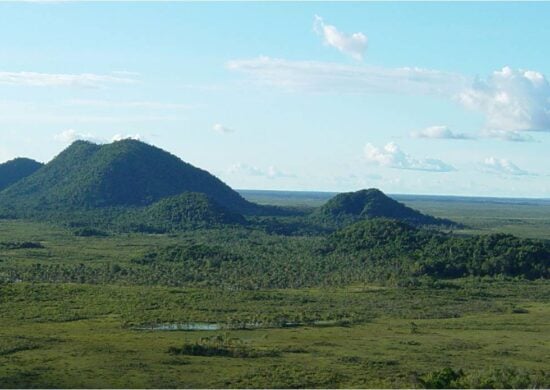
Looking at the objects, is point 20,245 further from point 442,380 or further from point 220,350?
point 442,380

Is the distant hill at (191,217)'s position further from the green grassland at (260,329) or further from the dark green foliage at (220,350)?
the dark green foliage at (220,350)

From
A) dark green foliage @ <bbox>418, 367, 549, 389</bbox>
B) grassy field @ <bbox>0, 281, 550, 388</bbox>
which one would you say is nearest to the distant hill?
grassy field @ <bbox>0, 281, 550, 388</bbox>

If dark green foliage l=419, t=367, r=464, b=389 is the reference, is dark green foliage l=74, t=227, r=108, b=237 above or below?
above

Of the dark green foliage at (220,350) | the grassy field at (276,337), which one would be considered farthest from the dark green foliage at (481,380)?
the dark green foliage at (220,350)

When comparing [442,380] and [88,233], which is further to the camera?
[88,233]

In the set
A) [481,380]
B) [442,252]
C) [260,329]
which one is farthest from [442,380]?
[442,252]

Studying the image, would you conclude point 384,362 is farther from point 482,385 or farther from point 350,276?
point 350,276

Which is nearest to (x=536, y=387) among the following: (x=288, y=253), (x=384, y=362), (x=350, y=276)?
(x=384, y=362)

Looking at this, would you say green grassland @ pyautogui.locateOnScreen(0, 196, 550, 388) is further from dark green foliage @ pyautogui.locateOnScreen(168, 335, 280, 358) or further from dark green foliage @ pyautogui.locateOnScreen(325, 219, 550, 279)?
dark green foliage @ pyautogui.locateOnScreen(325, 219, 550, 279)
